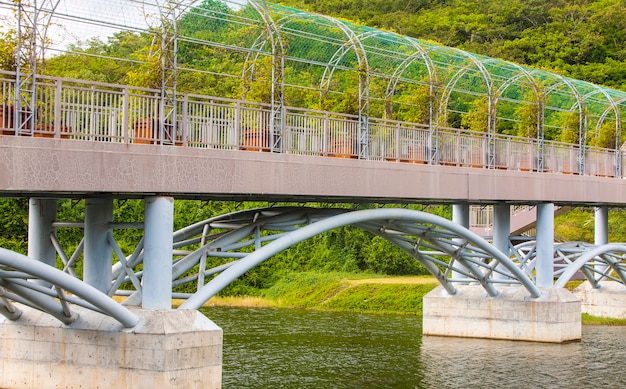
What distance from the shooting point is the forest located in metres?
25.8

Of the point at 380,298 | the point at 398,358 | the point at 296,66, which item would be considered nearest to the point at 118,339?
the point at 296,66

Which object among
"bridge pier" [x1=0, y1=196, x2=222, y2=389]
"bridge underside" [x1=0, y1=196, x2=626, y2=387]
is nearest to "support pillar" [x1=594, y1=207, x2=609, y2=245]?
"bridge underside" [x1=0, y1=196, x2=626, y2=387]

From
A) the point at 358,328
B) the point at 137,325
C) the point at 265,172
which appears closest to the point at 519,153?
the point at 358,328

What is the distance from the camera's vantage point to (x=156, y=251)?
2123 centimetres

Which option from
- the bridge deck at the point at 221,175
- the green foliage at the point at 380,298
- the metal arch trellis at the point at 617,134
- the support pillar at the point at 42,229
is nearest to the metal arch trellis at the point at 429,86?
the bridge deck at the point at 221,175

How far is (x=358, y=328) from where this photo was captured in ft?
137

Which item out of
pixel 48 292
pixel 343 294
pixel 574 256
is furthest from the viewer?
pixel 343 294

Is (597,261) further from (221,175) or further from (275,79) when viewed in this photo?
(221,175)

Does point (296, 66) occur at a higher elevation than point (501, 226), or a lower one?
higher

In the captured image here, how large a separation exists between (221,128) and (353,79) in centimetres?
783

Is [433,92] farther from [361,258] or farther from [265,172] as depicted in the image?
[361,258]

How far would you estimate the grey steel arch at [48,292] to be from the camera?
1870 cm

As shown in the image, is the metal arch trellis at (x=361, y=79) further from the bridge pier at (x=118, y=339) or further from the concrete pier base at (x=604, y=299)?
the concrete pier base at (x=604, y=299)

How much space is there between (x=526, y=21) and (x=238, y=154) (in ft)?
214
